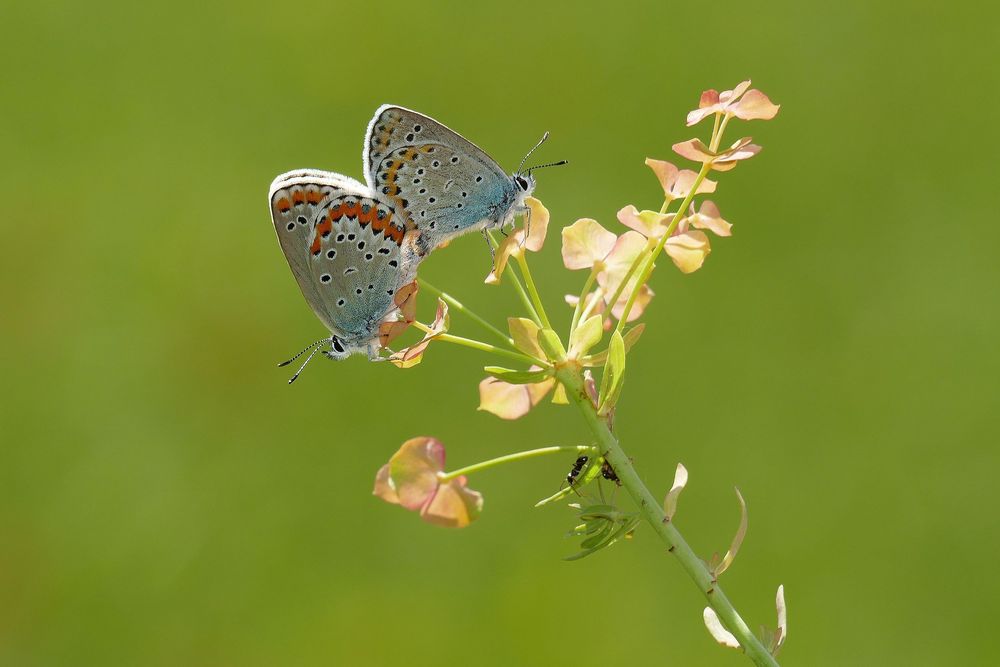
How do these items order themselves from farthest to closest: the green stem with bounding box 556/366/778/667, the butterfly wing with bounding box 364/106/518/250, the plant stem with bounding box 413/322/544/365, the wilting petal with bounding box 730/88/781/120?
the butterfly wing with bounding box 364/106/518/250 → the wilting petal with bounding box 730/88/781/120 → the plant stem with bounding box 413/322/544/365 → the green stem with bounding box 556/366/778/667

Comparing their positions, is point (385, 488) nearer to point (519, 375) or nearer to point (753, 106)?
point (519, 375)

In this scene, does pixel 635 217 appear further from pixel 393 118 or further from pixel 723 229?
pixel 393 118

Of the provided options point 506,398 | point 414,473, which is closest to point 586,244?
point 506,398

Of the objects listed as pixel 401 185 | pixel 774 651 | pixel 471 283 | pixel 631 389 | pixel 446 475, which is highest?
pixel 401 185

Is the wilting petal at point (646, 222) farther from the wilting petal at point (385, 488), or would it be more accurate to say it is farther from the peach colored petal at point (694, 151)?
the wilting petal at point (385, 488)

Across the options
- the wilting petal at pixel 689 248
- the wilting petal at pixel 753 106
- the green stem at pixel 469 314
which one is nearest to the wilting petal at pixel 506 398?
the green stem at pixel 469 314

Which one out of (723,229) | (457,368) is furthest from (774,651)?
(457,368)

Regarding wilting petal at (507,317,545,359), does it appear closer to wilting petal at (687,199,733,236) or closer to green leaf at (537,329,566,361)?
green leaf at (537,329,566,361)

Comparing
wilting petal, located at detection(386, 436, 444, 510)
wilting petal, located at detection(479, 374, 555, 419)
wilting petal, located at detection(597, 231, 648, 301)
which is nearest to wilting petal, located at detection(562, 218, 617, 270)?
wilting petal, located at detection(597, 231, 648, 301)

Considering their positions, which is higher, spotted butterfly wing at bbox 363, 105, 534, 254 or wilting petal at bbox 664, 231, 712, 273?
spotted butterfly wing at bbox 363, 105, 534, 254
